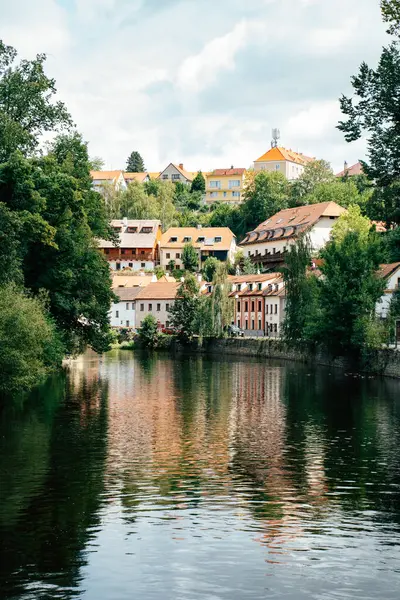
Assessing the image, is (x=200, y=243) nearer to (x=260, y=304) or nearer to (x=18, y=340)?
(x=260, y=304)

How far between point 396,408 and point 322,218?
289 feet

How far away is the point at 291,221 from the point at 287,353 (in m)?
52.0

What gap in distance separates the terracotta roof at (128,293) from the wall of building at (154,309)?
5.09ft

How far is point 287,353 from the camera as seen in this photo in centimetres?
8950

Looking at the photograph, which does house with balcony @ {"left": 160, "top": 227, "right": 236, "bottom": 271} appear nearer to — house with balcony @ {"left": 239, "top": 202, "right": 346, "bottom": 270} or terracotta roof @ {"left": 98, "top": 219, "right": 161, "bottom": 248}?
terracotta roof @ {"left": 98, "top": 219, "right": 161, "bottom": 248}

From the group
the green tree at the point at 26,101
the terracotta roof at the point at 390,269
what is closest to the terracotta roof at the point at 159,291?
the terracotta roof at the point at 390,269

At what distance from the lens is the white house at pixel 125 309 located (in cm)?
13650

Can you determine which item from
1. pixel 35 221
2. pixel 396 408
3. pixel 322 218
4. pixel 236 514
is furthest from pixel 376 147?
pixel 322 218

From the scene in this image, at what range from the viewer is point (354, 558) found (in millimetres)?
18625

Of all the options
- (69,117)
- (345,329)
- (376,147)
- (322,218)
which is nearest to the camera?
(376,147)

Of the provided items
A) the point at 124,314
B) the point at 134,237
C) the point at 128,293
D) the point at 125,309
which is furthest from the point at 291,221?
the point at 134,237

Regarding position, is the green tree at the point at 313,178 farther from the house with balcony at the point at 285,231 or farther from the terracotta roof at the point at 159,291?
the terracotta roof at the point at 159,291

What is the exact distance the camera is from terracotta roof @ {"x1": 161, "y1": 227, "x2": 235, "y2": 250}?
15588 centimetres

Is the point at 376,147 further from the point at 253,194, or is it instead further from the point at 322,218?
the point at 253,194
